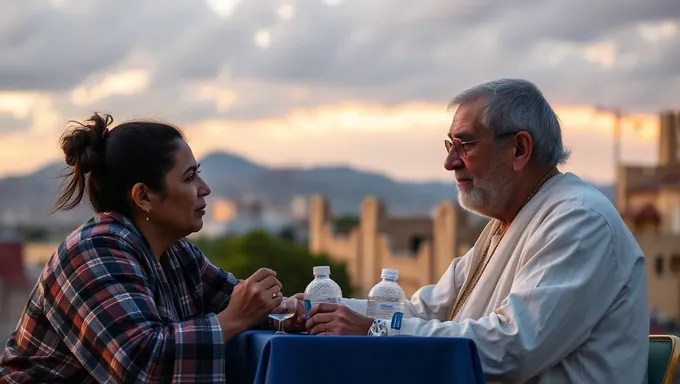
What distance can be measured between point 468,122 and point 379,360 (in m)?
0.98

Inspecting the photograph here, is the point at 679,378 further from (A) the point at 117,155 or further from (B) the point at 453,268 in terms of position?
(A) the point at 117,155

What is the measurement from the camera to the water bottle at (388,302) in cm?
340

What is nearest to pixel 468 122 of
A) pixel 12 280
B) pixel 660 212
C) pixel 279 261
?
pixel 279 261

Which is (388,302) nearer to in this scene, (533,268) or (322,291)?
(322,291)

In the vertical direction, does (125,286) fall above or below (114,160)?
below

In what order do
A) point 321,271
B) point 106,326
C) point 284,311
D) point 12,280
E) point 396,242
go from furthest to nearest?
point 12,280 < point 396,242 < point 284,311 < point 321,271 < point 106,326

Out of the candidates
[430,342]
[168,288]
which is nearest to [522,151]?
[430,342]

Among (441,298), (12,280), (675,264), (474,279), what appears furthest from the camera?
(12,280)

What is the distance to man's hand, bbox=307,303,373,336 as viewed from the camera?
11.1 feet

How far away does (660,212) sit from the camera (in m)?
70.3

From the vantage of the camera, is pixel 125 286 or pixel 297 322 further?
pixel 297 322

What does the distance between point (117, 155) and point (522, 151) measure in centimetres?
123

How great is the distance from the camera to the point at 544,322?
336cm

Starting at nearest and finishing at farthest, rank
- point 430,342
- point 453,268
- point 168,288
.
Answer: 1. point 430,342
2. point 168,288
3. point 453,268
